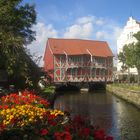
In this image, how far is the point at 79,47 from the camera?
9256cm

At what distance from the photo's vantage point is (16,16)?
38.8m

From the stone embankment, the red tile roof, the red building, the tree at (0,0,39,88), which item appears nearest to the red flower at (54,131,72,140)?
the tree at (0,0,39,88)

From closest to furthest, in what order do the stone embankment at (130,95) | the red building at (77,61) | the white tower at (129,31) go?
the stone embankment at (130,95) < the red building at (77,61) < the white tower at (129,31)

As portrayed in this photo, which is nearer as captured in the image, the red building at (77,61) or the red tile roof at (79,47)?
the red building at (77,61)

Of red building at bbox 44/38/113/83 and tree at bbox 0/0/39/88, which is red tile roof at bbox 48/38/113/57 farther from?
tree at bbox 0/0/39/88

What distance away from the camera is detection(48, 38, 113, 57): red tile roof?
293ft

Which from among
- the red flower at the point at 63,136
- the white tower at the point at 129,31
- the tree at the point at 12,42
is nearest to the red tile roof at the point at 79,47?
the white tower at the point at 129,31

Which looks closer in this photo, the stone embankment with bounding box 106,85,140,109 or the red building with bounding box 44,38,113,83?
the stone embankment with bounding box 106,85,140,109

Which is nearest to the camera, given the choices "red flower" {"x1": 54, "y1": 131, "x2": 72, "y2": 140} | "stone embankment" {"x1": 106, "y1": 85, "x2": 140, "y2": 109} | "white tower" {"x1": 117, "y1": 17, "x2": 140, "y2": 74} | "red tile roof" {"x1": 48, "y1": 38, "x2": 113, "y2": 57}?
"red flower" {"x1": 54, "y1": 131, "x2": 72, "y2": 140}

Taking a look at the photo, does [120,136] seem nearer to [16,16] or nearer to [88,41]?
[16,16]

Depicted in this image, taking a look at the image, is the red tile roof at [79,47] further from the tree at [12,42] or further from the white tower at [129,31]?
the tree at [12,42]

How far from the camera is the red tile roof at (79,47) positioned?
89375 mm

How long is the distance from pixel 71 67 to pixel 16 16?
50.8 m

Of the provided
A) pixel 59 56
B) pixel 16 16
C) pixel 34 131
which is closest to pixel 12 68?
pixel 16 16
